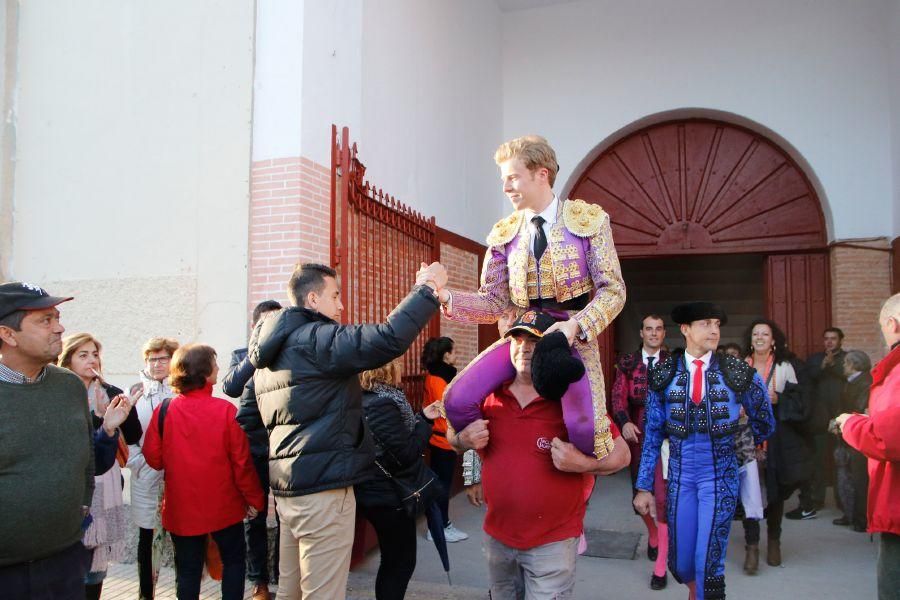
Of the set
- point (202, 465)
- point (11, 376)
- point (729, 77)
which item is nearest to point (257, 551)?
point (202, 465)

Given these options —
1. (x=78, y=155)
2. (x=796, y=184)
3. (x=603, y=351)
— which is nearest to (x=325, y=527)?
(x=78, y=155)

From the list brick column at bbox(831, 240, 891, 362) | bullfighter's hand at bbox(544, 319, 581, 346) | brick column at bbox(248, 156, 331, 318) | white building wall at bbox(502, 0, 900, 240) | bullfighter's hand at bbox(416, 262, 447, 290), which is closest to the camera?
bullfighter's hand at bbox(544, 319, 581, 346)

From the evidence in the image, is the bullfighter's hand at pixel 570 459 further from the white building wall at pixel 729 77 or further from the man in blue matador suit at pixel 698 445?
the white building wall at pixel 729 77

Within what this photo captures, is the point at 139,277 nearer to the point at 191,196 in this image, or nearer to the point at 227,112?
the point at 191,196

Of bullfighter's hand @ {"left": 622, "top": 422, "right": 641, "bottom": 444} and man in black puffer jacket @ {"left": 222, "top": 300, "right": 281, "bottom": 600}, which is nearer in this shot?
man in black puffer jacket @ {"left": 222, "top": 300, "right": 281, "bottom": 600}

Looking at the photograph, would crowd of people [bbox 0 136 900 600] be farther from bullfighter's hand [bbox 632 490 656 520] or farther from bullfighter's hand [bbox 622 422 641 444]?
bullfighter's hand [bbox 622 422 641 444]

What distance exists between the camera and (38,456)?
253 cm

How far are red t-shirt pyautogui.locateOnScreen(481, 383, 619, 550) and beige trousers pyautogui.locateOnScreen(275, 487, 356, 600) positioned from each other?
0.82 meters

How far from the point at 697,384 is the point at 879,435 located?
1251mm

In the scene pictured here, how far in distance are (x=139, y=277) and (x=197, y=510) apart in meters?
2.89

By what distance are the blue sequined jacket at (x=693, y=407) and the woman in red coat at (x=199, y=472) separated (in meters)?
2.26

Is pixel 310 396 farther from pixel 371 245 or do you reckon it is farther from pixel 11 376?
pixel 371 245

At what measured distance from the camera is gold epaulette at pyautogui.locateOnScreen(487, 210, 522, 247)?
3039 mm

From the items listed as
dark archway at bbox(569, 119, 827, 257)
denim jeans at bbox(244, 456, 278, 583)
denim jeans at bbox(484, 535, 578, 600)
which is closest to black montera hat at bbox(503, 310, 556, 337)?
denim jeans at bbox(484, 535, 578, 600)
